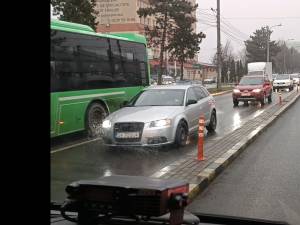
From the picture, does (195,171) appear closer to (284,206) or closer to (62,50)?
(284,206)

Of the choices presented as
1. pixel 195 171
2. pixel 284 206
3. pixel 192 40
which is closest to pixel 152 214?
pixel 284 206

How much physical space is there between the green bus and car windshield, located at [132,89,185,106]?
1412 millimetres

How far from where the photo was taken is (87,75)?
13.8 metres

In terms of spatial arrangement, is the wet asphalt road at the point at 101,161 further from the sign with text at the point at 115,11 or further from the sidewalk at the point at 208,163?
the sign with text at the point at 115,11

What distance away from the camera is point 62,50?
41.3ft

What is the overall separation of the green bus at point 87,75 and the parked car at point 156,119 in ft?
3.95

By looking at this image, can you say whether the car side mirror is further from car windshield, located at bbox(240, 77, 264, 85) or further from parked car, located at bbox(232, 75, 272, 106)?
car windshield, located at bbox(240, 77, 264, 85)

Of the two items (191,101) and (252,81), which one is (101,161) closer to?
(191,101)

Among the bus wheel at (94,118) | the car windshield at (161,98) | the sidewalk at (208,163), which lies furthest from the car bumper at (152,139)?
the bus wheel at (94,118)

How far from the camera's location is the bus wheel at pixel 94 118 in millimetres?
13781

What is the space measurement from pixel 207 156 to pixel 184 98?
124 inches

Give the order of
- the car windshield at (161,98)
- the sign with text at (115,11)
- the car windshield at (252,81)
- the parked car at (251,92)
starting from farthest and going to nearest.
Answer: the sign with text at (115,11)
the car windshield at (252,81)
the parked car at (251,92)
the car windshield at (161,98)

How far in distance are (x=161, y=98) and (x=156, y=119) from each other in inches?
71.0

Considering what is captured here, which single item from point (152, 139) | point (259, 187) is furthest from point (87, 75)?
point (259, 187)
